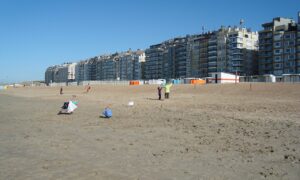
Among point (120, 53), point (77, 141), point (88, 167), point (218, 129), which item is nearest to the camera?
point (88, 167)

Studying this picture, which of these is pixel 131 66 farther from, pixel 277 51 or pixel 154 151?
pixel 154 151

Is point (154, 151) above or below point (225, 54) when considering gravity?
below

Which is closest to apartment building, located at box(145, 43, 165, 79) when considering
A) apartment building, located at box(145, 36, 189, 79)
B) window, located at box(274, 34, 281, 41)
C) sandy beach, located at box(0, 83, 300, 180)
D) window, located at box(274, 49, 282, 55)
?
apartment building, located at box(145, 36, 189, 79)

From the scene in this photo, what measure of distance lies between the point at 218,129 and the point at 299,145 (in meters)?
2.91

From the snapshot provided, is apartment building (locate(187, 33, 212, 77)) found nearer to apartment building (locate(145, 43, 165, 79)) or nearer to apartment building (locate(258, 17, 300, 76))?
apartment building (locate(145, 43, 165, 79))

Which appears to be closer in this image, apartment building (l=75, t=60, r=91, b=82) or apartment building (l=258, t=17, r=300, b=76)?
apartment building (l=258, t=17, r=300, b=76)

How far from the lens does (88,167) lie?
19.0 feet

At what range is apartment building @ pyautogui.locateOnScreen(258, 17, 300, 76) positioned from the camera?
86.2m

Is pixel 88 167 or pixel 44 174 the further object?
pixel 88 167

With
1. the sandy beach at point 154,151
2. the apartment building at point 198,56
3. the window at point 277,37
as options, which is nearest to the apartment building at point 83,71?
the apartment building at point 198,56

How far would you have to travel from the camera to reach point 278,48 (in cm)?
8938

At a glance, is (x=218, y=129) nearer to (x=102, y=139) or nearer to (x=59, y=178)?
(x=102, y=139)

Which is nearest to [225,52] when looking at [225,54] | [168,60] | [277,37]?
[225,54]

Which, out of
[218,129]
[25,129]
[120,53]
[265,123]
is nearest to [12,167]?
[25,129]
